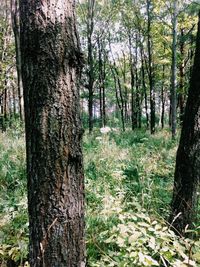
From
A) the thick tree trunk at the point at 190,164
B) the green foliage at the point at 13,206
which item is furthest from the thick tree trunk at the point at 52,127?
the thick tree trunk at the point at 190,164

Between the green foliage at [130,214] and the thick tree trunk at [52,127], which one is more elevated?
the thick tree trunk at [52,127]

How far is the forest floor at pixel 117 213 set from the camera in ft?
7.64

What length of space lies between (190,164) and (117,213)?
108 centimetres

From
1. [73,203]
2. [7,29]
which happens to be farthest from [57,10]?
[7,29]

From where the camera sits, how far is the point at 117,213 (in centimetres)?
340

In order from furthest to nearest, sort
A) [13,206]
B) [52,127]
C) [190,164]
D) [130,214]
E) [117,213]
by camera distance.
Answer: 1. [13,206]
2. [190,164]
3. [117,213]
4. [130,214]
5. [52,127]

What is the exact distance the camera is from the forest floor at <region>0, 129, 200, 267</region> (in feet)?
7.64

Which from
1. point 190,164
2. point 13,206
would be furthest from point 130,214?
point 13,206

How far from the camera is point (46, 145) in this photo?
1.86 metres

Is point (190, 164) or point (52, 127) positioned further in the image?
Answer: point (190, 164)

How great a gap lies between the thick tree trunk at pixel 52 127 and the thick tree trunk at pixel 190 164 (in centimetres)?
211

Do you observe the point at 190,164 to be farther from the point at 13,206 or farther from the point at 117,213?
the point at 13,206

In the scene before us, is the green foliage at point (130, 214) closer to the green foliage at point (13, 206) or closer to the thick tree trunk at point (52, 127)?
the thick tree trunk at point (52, 127)

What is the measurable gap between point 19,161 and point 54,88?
503cm
